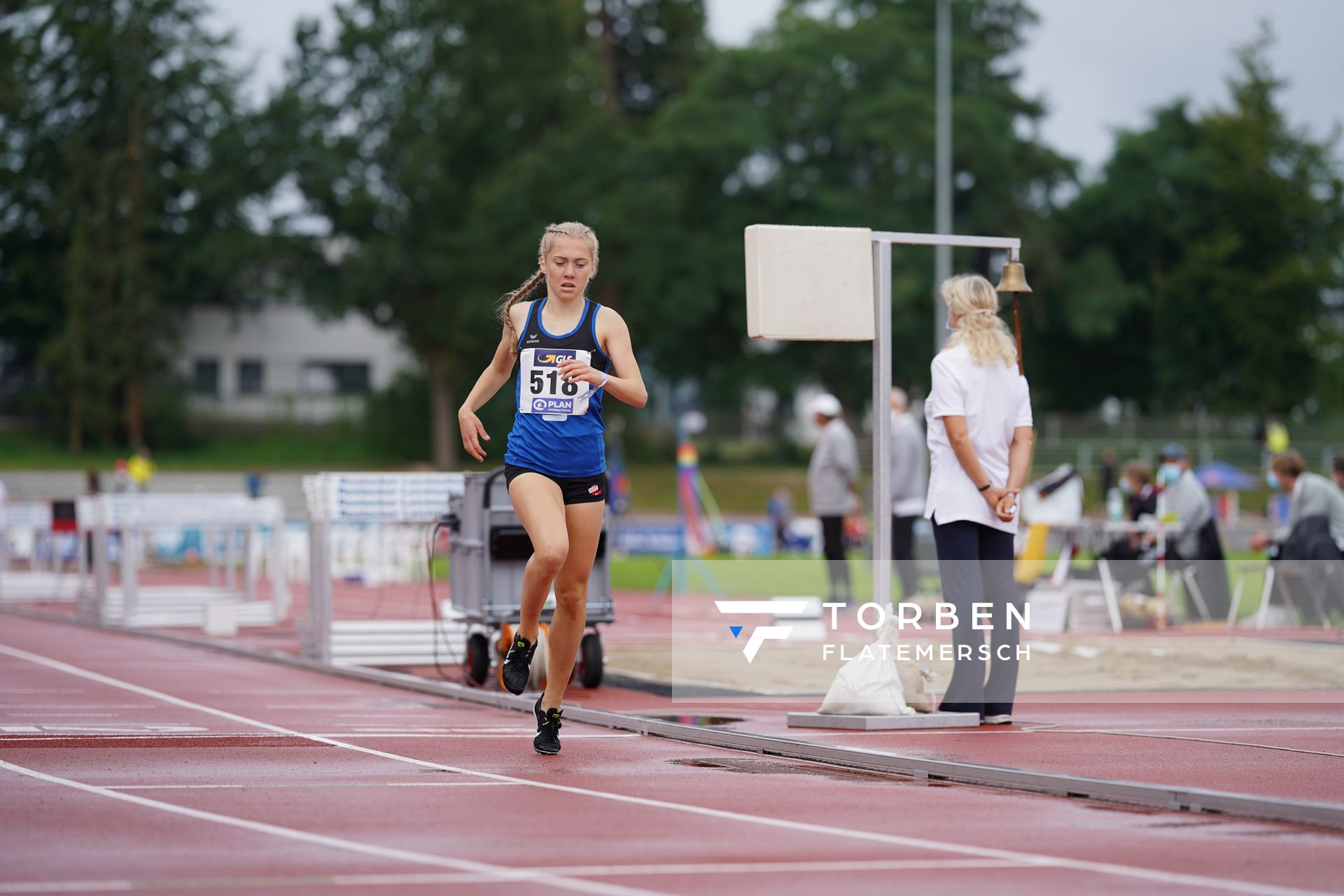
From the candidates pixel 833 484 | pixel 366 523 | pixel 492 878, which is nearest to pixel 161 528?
pixel 366 523

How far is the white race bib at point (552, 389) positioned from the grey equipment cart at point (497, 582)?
10.7 ft

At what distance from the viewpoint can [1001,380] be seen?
348 inches

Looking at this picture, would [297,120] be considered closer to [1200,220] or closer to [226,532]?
[1200,220]

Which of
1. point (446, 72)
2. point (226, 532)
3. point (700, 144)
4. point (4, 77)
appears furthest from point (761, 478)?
point (226, 532)

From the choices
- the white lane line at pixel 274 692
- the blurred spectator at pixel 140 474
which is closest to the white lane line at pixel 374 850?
the white lane line at pixel 274 692

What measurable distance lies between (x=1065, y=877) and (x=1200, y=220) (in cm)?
6789

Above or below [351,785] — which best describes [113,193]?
above

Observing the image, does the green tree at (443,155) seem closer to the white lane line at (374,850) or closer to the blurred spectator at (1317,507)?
the blurred spectator at (1317,507)

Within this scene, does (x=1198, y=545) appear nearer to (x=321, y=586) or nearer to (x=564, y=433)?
(x=321, y=586)

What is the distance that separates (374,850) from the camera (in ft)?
17.6

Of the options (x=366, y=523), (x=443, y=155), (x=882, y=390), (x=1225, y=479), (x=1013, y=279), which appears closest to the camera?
(x=882, y=390)

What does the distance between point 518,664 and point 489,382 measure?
124 centimetres

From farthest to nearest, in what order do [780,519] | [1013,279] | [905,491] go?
1. [780,519]
2. [905,491]
3. [1013,279]

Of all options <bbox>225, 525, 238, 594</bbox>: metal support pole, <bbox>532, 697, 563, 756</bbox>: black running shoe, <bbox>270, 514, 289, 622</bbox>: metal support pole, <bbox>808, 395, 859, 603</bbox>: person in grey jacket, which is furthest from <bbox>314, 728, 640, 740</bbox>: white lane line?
<bbox>225, 525, 238, 594</bbox>: metal support pole
